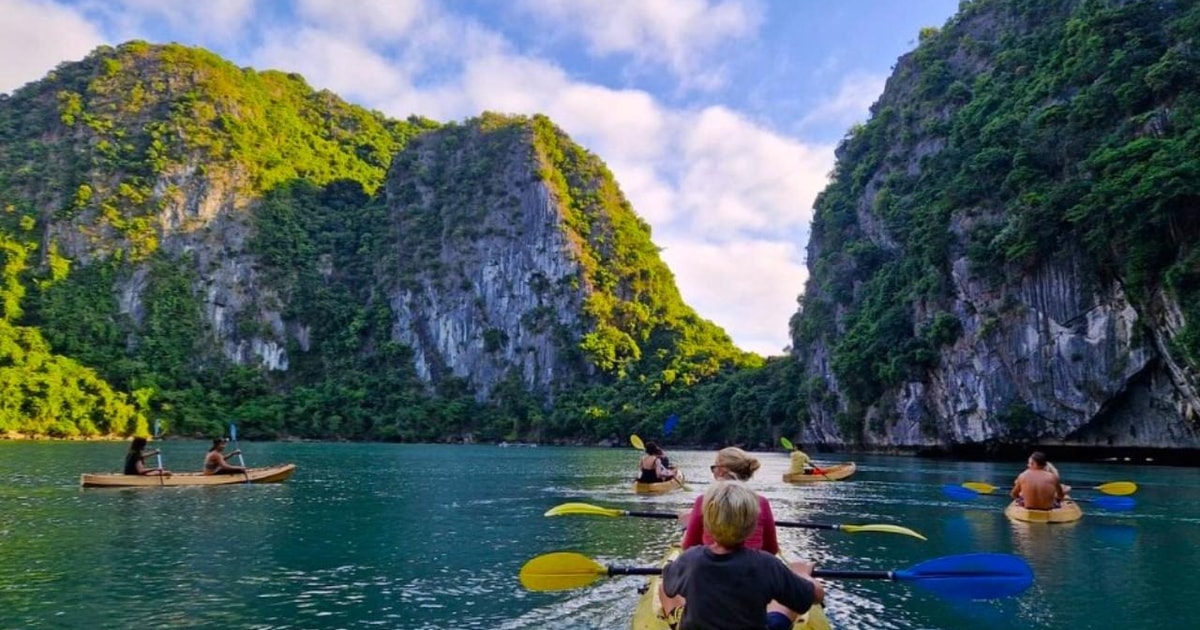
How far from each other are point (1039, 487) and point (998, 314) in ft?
100

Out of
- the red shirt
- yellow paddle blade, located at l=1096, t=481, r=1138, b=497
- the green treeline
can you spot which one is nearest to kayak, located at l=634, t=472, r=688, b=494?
yellow paddle blade, located at l=1096, t=481, r=1138, b=497

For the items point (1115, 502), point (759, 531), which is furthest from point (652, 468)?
point (759, 531)

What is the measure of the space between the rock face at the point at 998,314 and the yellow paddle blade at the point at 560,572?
3157 centimetres

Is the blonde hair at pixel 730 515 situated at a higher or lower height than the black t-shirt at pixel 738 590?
higher

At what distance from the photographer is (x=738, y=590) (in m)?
3.72

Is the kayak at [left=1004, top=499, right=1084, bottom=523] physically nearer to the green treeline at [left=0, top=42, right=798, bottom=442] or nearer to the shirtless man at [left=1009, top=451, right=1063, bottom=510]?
the shirtless man at [left=1009, top=451, right=1063, bottom=510]

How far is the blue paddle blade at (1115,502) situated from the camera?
16.6 metres

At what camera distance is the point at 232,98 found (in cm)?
11812

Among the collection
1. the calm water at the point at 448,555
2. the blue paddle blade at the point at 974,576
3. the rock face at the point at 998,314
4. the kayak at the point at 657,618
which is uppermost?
the rock face at the point at 998,314

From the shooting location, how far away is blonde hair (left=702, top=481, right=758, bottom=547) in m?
3.62

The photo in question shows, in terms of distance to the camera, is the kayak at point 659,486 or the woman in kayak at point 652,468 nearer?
the kayak at point 659,486

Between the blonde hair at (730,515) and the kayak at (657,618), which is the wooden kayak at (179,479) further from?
the blonde hair at (730,515)

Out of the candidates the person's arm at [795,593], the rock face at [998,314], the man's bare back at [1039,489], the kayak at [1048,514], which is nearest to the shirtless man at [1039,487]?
the man's bare back at [1039,489]

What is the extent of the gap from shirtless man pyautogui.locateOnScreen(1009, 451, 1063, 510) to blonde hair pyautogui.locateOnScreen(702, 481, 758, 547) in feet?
42.7
